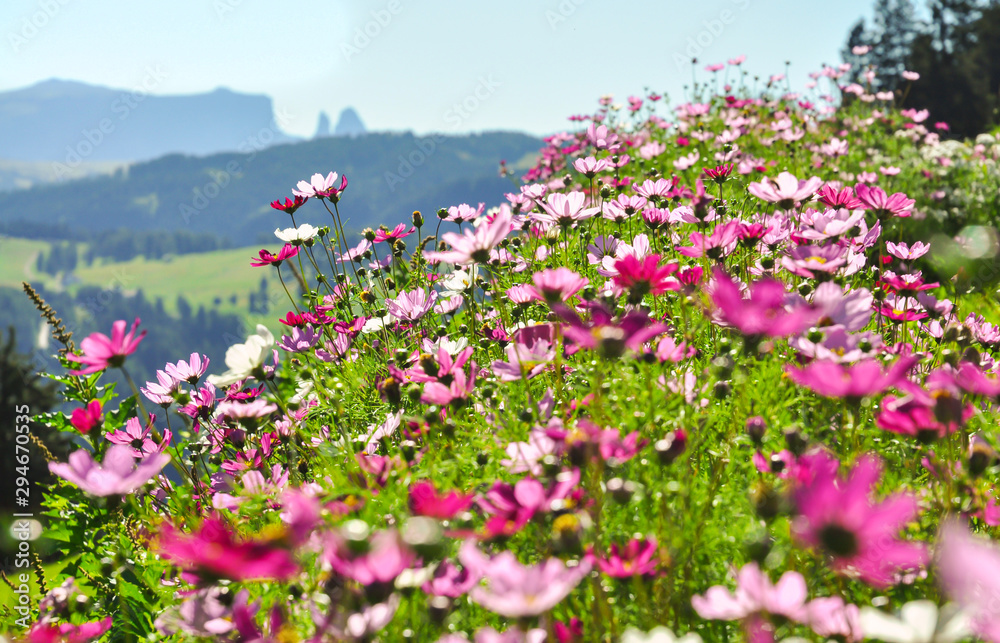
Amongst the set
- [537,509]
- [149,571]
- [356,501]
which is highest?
[537,509]

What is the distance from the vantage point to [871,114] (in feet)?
25.8

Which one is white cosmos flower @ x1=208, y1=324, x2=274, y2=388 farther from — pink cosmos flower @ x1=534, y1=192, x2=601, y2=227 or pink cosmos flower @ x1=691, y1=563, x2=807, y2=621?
pink cosmos flower @ x1=691, y1=563, x2=807, y2=621

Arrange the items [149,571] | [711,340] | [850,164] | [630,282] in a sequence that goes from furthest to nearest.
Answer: [850,164] < [711,340] < [149,571] < [630,282]

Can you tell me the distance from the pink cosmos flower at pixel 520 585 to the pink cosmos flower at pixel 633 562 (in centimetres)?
11

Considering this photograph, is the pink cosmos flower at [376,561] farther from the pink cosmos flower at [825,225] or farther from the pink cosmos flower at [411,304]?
the pink cosmos flower at [825,225]

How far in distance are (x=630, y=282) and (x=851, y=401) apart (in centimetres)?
51

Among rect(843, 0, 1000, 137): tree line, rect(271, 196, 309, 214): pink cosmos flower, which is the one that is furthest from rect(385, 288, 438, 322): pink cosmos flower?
rect(843, 0, 1000, 137): tree line

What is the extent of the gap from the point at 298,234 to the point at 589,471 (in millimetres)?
1773

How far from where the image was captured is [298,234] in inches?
98.0

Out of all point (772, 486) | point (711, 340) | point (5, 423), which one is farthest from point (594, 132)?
point (5, 423)

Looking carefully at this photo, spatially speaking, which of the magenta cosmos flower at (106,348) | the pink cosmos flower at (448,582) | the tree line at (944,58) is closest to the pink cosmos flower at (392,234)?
the magenta cosmos flower at (106,348)

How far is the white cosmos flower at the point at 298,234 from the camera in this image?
2467mm

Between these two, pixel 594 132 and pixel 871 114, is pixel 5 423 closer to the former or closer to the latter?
pixel 594 132

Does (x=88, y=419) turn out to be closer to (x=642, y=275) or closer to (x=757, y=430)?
(x=642, y=275)
